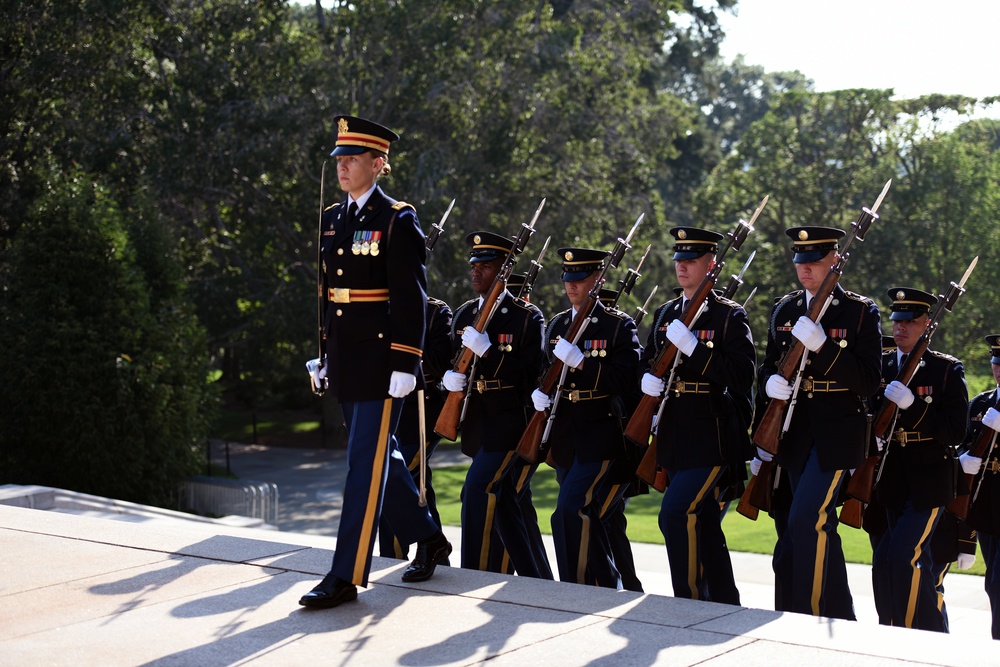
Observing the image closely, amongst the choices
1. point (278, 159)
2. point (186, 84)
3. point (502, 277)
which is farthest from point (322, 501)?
point (502, 277)

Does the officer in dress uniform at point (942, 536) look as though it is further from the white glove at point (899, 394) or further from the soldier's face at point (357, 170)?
the soldier's face at point (357, 170)

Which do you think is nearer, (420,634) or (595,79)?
(420,634)

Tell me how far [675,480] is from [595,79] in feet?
54.8

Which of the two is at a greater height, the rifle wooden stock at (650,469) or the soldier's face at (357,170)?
the soldier's face at (357,170)

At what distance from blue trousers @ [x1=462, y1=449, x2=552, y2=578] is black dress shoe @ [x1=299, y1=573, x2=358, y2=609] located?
1.67 m

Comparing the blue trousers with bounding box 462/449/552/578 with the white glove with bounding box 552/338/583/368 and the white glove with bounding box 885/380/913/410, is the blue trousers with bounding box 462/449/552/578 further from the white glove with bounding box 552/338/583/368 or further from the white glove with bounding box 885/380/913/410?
the white glove with bounding box 885/380/913/410

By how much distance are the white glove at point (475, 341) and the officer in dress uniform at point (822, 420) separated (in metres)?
1.55

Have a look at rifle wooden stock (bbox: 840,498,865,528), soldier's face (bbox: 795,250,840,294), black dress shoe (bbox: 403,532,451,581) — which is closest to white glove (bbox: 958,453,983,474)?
rifle wooden stock (bbox: 840,498,865,528)

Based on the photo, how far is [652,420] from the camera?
6.06 meters

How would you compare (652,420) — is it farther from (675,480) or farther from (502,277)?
(502,277)

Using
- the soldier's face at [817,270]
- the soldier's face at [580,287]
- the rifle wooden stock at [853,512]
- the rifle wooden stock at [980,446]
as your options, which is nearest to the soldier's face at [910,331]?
the rifle wooden stock at [980,446]

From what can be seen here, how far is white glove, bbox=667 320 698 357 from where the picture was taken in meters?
5.81

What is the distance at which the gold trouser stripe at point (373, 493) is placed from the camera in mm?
4852

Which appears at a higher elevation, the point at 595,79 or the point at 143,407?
the point at 595,79
